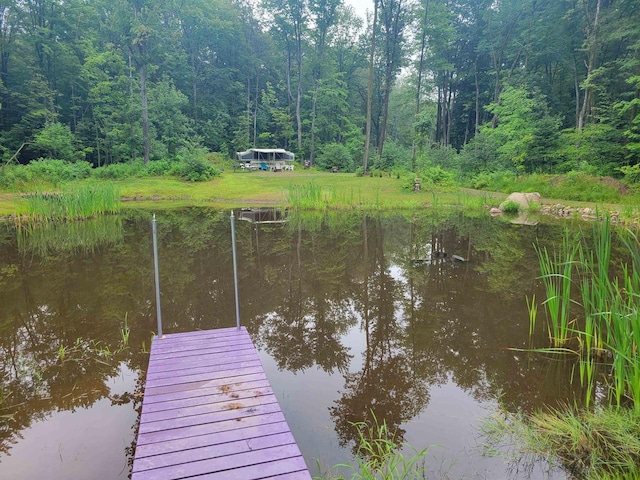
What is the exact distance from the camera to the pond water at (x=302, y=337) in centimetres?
304

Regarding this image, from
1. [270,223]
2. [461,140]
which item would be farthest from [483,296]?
[461,140]

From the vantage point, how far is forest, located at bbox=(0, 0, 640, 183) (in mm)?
19844

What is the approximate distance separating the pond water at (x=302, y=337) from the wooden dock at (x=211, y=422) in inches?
16.5

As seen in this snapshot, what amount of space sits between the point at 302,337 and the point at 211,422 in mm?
2398

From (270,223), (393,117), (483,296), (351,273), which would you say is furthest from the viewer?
(393,117)

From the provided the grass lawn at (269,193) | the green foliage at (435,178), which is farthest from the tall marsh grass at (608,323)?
the green foliage at (435,178)

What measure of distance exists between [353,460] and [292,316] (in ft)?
9.82

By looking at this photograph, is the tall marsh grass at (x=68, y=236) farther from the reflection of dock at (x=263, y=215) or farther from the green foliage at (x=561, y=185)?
the green foliage at (x=561, y=185)

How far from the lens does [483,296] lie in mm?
6375

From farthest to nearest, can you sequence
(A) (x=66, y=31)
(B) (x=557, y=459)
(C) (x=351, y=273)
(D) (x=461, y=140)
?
(D) (x=461, y=140) → (A) (x=66, y=31) → (C) (x=351, y=273) → (B) (x=557, y=459)

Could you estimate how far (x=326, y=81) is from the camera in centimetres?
3975

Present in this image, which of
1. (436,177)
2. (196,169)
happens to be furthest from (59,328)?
(196,169)

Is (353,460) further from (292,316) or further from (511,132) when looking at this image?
(511,132)

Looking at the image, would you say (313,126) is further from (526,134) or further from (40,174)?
(40,174)
